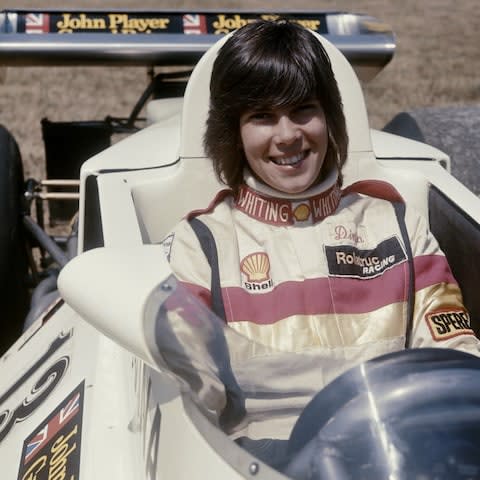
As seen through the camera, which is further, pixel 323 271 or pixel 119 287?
pixel 323 271

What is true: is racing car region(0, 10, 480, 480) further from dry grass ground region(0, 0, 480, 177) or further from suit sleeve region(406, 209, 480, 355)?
dry grass ground region(0, 0, 480, 177)

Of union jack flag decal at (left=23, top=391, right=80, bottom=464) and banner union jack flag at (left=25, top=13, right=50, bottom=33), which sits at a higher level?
banner union jack flag at (left=25, top=13, right=50, bottom=33)

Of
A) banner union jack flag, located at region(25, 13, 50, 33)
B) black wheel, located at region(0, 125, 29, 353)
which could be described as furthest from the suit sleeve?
banner union jack flag, located at region(25, 13, 50, 33)

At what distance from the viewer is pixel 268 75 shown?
4.87 feet

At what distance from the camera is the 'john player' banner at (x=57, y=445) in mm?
1494

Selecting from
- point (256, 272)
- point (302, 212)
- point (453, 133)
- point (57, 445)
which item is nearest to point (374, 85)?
point (453, 133)

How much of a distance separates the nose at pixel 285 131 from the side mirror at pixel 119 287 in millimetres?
545

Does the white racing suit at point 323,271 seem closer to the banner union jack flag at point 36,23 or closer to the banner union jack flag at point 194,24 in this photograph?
the banner union jack flag at point 194,24

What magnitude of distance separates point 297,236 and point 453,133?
3.72ft

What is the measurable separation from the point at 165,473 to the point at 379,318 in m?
0.46

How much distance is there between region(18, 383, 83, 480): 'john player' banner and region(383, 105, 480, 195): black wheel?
51.7 inches

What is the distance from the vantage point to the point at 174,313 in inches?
39.9

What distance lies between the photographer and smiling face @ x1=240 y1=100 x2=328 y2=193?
1531 mm

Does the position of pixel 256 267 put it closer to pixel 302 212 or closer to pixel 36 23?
pixel 302 212
